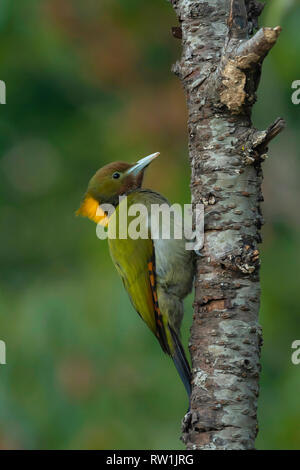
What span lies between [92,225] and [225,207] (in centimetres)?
343

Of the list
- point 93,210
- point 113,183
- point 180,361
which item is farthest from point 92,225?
point 180,361

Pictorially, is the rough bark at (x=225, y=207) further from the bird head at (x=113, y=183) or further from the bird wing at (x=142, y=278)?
the bird head at (x=113, y=183)

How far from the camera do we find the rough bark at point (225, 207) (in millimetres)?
2859

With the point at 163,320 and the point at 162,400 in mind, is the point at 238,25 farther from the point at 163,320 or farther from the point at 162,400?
the point at 162,400

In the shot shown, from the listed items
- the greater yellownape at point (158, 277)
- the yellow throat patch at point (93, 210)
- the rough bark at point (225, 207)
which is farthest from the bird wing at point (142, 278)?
the rough bark at point (225, 207)

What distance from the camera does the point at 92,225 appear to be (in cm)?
646

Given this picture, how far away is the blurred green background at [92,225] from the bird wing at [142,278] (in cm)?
98

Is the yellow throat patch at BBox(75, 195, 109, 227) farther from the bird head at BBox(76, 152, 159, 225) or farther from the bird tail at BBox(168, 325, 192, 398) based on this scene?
the bird tail at BBox(168, 325, 192, 398)

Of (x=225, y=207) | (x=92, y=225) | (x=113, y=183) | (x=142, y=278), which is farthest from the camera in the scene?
(x=92, y=225)

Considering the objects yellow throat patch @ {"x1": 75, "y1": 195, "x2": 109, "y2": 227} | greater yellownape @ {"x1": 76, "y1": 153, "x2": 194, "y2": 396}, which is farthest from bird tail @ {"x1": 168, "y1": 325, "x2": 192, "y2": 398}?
yellow throat patch @ {"x1": 75, "y1": 195, "x2": 109, "y2": 227}

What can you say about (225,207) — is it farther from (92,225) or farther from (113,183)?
(92,225)

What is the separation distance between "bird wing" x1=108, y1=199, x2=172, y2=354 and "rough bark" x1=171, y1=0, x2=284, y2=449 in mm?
817

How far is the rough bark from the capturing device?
9.38 feet
